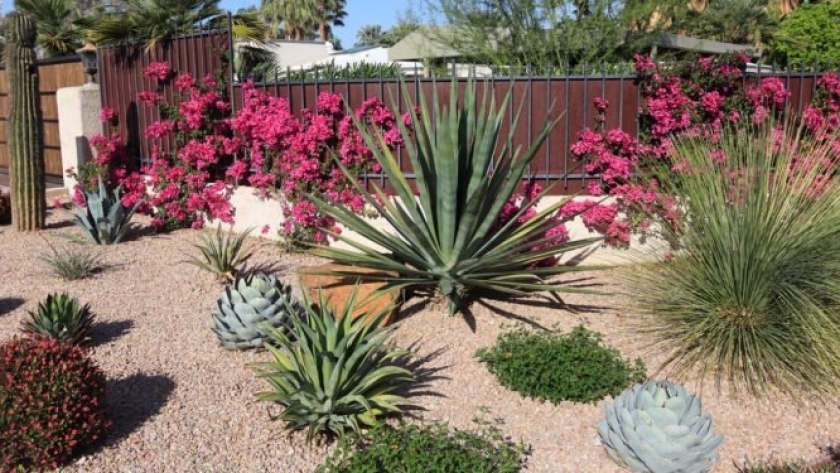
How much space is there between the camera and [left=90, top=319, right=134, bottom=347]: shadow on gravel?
225 inches

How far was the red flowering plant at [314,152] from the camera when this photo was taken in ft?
26.7

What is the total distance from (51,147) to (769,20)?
65.2ft

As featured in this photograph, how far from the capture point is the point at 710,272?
5.12m

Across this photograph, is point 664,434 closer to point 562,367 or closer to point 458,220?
point 562,367

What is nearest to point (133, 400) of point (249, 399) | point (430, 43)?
point (249, 399)

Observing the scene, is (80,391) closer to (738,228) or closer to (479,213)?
(479,213)

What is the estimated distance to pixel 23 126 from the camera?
9.30 meters

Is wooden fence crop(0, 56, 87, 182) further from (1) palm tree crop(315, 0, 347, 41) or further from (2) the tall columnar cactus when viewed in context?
(1) palm tree crop(315, 0, 347, 41)

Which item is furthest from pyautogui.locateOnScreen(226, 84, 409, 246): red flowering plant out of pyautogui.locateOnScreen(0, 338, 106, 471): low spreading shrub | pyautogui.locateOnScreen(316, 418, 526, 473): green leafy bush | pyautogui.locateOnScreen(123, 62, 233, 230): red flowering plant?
pyautogui.locateOnScreen(316, 418, 526, 473): green leafy bush

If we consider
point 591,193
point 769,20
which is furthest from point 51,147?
point 769,20

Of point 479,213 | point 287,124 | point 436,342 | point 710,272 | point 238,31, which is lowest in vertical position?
point 436,342

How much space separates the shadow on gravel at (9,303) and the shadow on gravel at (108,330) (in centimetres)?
95

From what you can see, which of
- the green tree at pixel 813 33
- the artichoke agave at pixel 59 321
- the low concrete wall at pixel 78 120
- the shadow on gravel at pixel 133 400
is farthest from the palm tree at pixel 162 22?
the green tree at pixel 813 33

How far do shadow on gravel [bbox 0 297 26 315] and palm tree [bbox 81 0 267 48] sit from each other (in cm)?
429
